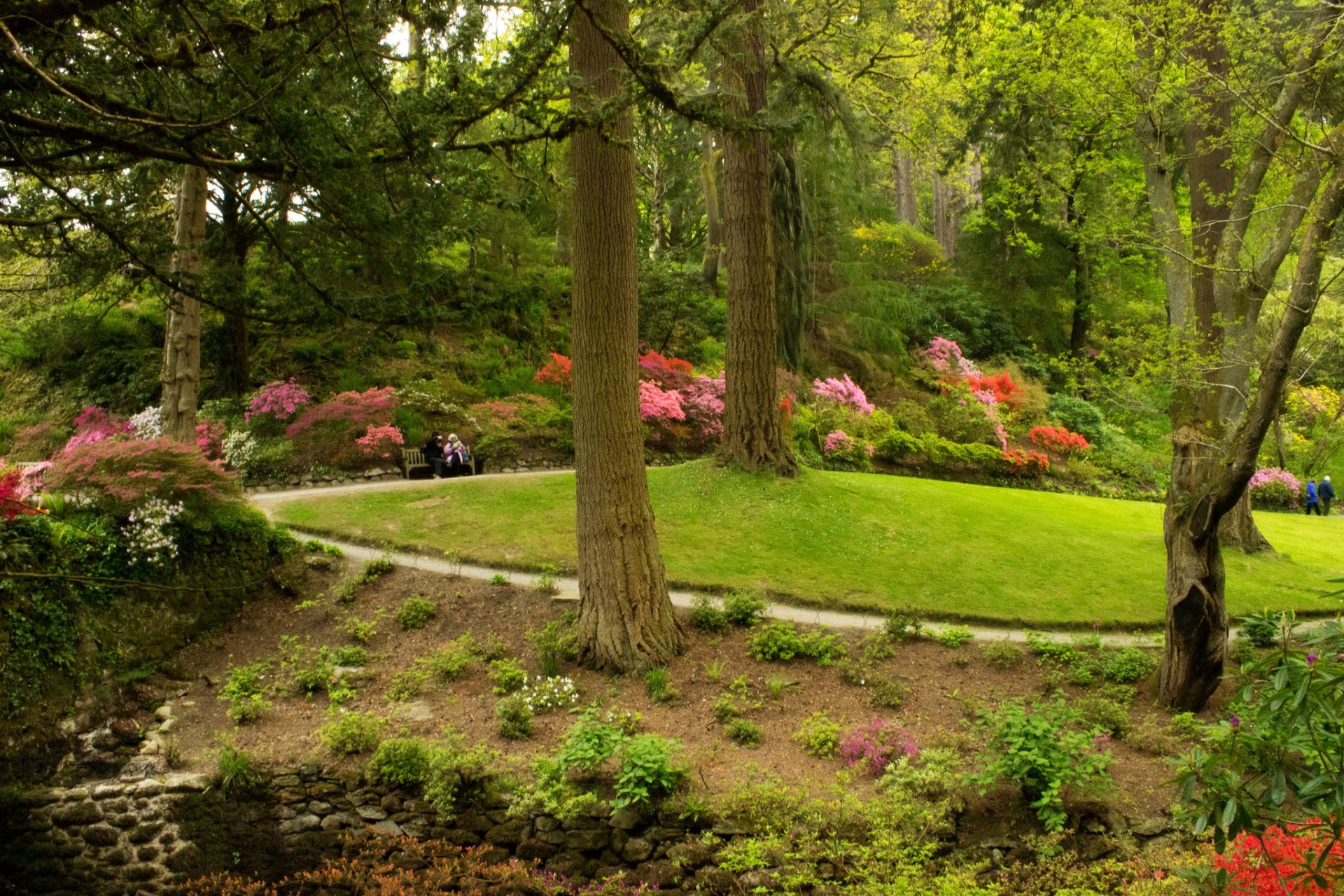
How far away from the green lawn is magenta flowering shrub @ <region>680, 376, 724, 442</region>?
178 inches

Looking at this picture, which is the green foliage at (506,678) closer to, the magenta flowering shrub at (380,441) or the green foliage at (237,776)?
the green foliage at (237,776)

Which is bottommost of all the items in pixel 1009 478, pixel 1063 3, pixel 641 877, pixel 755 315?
pixel 641 877

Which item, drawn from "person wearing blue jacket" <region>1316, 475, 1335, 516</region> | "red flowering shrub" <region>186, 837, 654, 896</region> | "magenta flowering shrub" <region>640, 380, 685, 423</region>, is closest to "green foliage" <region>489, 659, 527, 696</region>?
"red flowering shrub" <region>186, 837, 654, 896</region>

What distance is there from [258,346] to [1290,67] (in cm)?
1775

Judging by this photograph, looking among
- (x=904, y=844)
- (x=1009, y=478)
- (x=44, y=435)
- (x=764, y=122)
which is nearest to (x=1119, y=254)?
(x=1009, y=478)

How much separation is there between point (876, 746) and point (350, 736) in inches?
175

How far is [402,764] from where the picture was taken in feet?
21.6

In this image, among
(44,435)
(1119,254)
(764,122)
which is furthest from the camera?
(1119,254)

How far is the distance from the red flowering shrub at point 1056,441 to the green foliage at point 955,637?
1282 cm

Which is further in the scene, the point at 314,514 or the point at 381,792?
the point at 314,514

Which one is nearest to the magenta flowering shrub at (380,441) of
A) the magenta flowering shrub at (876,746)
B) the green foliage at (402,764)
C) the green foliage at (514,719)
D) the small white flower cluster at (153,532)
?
the small white flower cluster at (153,532)

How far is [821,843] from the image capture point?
5691 millimetres

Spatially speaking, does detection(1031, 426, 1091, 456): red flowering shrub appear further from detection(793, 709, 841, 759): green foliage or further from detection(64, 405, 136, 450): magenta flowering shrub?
detection(64, 405, 136, 450): magenta flowering shrub

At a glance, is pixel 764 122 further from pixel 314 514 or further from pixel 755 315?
pixel 314 514
